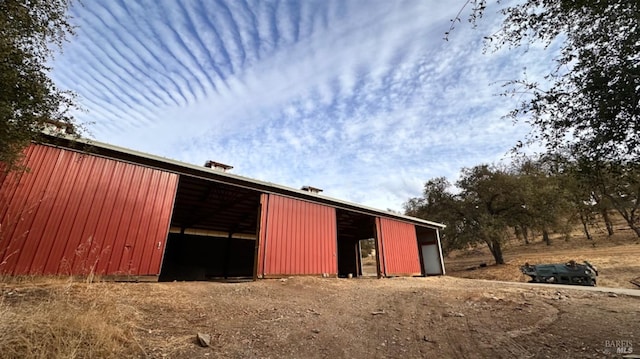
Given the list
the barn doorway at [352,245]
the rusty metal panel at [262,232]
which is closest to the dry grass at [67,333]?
the rusty metal panel at [262,232]

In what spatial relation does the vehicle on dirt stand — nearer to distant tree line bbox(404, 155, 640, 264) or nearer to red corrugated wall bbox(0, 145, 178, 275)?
distant tree line bbox(404, 155, 640, 264)

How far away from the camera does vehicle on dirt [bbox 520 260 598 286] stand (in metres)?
15.3

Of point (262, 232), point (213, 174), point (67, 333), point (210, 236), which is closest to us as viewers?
point (67, 333)

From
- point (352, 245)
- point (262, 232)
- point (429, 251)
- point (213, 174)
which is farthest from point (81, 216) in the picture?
point (352, 245)

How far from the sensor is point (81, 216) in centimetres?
804

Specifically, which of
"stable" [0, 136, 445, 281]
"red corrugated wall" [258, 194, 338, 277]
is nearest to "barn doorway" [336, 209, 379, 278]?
"stable" [0, 136, 445, 281]

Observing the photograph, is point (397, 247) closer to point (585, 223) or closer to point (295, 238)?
point (295, 238)

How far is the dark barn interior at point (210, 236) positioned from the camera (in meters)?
16.0

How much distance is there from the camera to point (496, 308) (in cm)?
741

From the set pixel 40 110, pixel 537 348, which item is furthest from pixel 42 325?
pixel 537 348

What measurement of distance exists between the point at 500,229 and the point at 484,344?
887 inches

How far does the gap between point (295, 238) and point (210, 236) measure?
44.8ft

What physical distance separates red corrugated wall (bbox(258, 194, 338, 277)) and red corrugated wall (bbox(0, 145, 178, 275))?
3.89 m

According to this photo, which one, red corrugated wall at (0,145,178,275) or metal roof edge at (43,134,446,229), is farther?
metal roof edge at (43,134,446,229)
